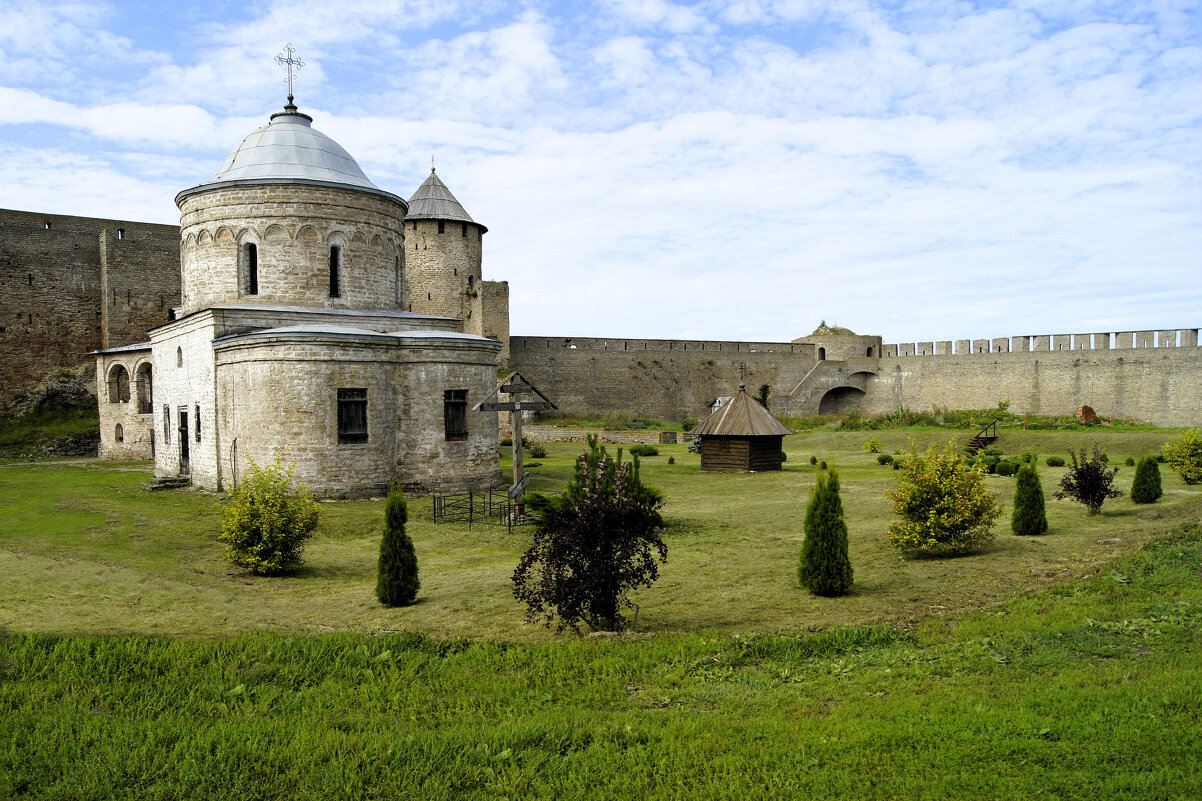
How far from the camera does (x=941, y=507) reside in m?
10.3

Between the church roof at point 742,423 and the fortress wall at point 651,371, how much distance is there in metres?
17.3

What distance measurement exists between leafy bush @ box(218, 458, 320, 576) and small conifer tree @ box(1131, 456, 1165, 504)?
13.6 m

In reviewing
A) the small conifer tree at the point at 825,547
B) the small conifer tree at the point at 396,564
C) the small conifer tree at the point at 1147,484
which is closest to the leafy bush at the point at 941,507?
the small conifer tree at the point at 825,547

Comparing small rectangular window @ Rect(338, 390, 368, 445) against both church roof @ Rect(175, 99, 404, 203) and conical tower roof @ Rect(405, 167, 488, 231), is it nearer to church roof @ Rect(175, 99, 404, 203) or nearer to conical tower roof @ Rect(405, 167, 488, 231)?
church roof @ Rect(175, 99, 404, 203)

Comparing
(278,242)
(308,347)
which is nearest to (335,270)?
(278,242)

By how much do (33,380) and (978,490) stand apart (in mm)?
33833

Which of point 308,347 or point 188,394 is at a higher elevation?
point 308,347

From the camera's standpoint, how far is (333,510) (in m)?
14.7

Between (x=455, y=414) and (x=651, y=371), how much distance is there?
25.3m

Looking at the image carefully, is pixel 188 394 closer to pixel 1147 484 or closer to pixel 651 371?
pixel 1147 484

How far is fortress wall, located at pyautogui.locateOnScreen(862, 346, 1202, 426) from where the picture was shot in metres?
31.3

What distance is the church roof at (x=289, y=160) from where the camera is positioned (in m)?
18.8

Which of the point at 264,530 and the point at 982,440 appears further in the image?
the point at 982,440

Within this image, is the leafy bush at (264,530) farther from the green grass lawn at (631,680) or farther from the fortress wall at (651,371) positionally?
the fortress wall at (651,371)
